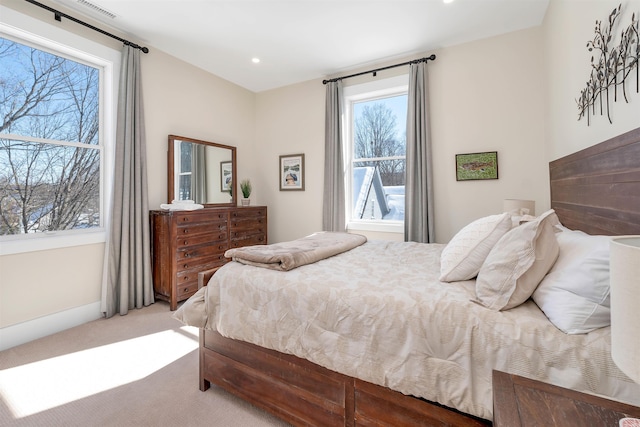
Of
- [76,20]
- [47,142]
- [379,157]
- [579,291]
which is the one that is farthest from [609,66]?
[47,142]

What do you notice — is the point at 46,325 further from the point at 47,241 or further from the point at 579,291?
the point at 579,291

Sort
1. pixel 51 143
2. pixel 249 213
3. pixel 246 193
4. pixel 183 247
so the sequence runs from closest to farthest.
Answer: pixel 51 143 → pixel 183 247 → pixel 249 213 → pixel 246 193

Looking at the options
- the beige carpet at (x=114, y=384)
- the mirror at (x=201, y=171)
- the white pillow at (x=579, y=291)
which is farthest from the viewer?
the mirror at (x=201, y=171)

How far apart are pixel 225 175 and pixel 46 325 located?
2535 millimetres

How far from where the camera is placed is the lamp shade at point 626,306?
487mm

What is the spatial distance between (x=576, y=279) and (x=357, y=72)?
12.2ft

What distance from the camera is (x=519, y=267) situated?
3.68 ft

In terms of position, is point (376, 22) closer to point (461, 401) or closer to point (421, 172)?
point (421, 172)

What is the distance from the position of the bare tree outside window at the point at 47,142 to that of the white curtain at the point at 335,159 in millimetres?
2650

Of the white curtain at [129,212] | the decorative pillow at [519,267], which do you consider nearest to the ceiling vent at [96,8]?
the white curtain at [129,212]

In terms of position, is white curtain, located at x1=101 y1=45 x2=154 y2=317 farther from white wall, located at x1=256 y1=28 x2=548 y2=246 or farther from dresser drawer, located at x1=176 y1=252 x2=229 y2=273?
white wall, located at x1=256 y1=28 x2=548 y2=246

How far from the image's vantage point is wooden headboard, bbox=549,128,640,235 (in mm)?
1180

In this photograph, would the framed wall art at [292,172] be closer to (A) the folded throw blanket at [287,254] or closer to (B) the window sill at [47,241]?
(A) the folded throw blanket at [287,254]

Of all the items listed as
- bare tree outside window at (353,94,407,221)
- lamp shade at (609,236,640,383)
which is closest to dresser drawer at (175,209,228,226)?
bare tree outside window at (353,94,407,221)
